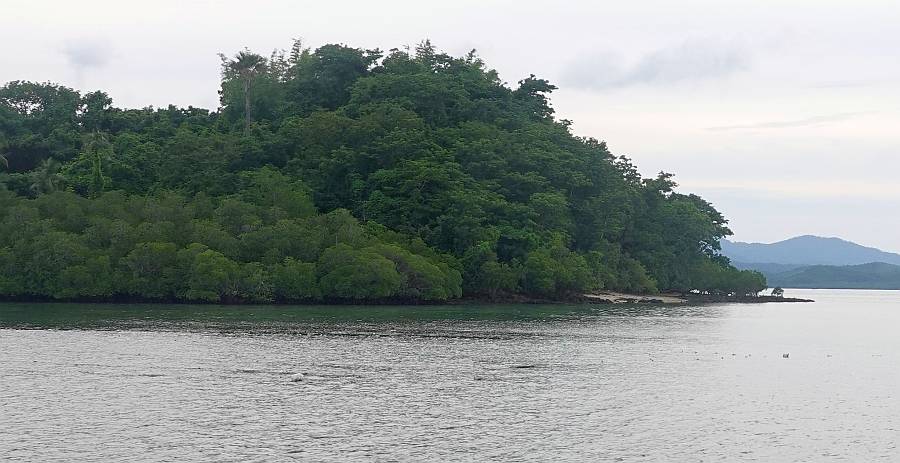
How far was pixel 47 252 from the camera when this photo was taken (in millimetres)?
124875

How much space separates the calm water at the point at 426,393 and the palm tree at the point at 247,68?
96.3m

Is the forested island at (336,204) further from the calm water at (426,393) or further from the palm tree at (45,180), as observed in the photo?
the calm water at (426,393)

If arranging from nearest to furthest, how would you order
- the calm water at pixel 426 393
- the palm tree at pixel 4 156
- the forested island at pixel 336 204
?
the calm water at pixel 426 393
the forested island at pixel 336 204
the palm tree at pixel 4 156

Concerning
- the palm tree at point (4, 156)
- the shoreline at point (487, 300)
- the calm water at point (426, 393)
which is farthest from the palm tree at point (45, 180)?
the calm water at point (426, 393)

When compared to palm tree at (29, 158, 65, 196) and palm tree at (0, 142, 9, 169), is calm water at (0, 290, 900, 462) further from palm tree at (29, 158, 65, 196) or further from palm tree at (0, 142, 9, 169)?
palm tree at (0, 142, 9, 169)

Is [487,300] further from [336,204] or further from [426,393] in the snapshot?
[426,393]

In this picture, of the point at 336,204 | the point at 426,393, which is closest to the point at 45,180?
the point at 336,204

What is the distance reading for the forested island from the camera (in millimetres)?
129125

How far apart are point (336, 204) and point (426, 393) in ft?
372

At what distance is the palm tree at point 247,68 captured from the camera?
182 m

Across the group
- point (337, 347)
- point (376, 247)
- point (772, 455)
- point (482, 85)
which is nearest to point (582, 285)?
point (376, 247)

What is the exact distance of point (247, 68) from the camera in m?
185

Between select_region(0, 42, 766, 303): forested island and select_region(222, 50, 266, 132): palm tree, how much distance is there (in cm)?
48

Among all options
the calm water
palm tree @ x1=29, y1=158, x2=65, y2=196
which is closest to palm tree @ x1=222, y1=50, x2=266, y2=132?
palm tree @ x1=29, y1=158, x2=65, y2=196
